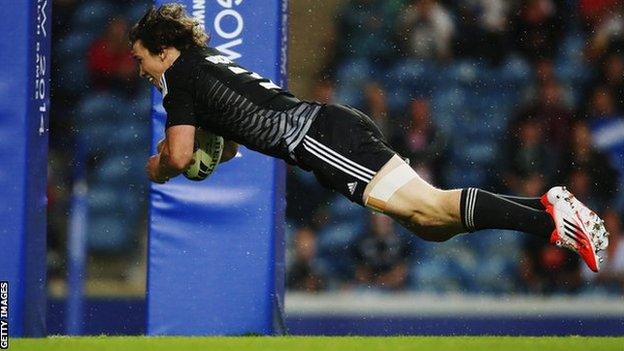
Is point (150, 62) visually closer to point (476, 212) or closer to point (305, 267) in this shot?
point (476, 212)

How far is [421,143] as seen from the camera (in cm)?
808

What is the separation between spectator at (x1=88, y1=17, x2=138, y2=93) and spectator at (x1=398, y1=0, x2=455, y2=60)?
6.56ft

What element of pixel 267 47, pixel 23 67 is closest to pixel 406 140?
pixel 267 47

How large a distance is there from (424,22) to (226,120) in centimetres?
420

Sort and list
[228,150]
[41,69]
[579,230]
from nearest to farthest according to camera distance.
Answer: [579,230]
[228,150]
[41,69]

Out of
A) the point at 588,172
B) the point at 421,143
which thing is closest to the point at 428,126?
the point at 421,143

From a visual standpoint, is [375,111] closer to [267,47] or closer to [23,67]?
[267,47]

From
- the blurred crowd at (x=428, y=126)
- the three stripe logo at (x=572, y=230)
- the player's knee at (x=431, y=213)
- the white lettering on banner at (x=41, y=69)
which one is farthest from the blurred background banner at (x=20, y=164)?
the three stripe logo at (x=572, y=230)

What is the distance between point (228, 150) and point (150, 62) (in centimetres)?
49

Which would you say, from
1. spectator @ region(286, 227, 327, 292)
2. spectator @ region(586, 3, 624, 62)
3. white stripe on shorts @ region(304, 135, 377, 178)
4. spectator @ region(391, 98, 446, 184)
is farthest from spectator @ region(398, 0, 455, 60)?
white stripe on shorts @ region(304, 135, 377, 178)

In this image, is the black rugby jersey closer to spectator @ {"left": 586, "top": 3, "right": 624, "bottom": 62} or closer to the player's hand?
the player's hand

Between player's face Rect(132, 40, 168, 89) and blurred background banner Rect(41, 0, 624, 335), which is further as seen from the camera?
blurred background banner Rect(41, 0, 624, 335)

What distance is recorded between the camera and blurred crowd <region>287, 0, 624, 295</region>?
7809mm

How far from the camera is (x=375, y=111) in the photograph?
8.17 meters
